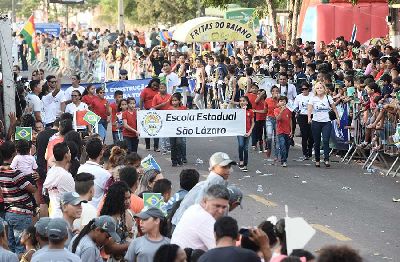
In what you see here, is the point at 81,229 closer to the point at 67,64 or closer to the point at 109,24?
the point at 67,64

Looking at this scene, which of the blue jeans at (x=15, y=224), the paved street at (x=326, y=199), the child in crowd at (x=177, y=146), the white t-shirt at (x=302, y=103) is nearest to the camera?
the blue jeans at (x=15, y=224)

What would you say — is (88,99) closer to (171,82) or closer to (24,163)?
(171,82)

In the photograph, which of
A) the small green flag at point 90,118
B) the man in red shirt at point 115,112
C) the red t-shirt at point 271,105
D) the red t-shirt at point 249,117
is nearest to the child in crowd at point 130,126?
the man in red shirt at point 115,112

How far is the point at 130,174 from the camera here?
1231 centimetres

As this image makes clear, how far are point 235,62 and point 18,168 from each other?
18028 millimetres

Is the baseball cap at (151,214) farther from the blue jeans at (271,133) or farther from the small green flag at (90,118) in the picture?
the blue jeans at (271,133)

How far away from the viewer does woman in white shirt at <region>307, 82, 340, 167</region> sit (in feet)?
74.0

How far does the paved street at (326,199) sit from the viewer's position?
1580 centimetres

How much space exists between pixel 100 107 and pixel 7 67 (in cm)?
244

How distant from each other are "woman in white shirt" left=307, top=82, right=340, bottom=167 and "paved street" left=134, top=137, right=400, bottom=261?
0.40m

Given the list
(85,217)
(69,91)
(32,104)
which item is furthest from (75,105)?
(85,217)

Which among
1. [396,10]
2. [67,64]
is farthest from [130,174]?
[67,64]

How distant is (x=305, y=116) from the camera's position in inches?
929

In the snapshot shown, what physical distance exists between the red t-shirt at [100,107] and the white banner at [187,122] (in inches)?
28.9
